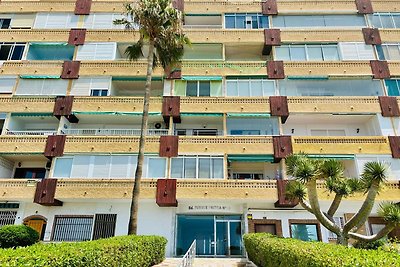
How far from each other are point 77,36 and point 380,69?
25954mm

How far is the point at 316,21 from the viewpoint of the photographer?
93.0ft

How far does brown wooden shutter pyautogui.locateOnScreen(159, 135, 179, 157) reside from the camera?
22.6 meters

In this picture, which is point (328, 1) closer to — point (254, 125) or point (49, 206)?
point (254, 125)

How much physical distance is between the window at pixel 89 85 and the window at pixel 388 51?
76.4 ft

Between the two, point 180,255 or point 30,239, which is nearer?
point 30,239

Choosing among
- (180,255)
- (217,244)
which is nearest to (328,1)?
(217,244)

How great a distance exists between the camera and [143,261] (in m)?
13.0

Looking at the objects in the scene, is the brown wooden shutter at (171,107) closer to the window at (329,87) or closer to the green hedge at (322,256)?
the window at (329,87)

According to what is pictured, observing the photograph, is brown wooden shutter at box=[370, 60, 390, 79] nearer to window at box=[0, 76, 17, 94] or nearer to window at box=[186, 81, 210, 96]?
window at box=[186, 81, 210, 96]

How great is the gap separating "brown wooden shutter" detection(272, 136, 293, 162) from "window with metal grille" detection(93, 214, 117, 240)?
495 inches

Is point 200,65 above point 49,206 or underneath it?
above

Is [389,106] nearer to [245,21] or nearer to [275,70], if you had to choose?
[275,70]

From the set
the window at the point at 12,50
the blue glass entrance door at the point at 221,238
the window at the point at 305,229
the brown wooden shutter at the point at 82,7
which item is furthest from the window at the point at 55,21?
the window at the point at 305,229

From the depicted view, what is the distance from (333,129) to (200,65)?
12418 millimetres
